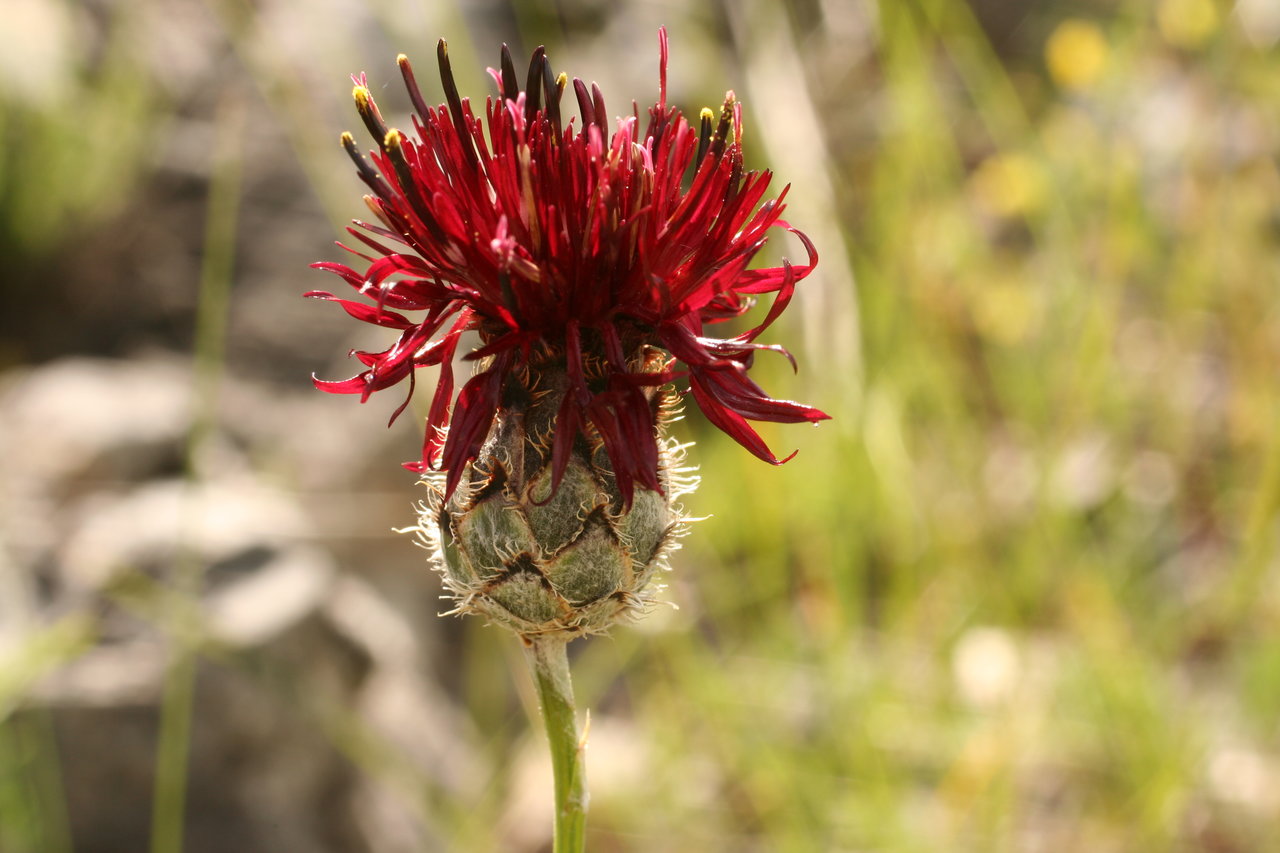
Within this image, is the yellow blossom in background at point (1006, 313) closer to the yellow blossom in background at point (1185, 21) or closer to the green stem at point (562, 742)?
the yellow blossom in background at point (1185, 21)

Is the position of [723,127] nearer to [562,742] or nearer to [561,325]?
[561,325]

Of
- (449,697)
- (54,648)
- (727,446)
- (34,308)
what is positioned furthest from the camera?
(34,308)

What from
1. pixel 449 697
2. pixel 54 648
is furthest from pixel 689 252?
pixel 449 697

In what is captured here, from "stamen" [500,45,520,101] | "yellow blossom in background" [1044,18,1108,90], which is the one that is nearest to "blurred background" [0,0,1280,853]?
"yellow blossom in background" [1044,18,1108,90]

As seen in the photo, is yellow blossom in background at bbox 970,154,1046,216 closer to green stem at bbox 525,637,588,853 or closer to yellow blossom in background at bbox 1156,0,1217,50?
yellow blossom in background at bbox 1156,0,1217,50

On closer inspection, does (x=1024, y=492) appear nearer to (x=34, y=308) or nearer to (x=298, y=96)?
(x=298, y=96)

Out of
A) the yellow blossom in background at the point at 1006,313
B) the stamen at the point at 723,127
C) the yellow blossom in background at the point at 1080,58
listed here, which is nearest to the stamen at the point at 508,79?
the stamen at the point at 723,127
